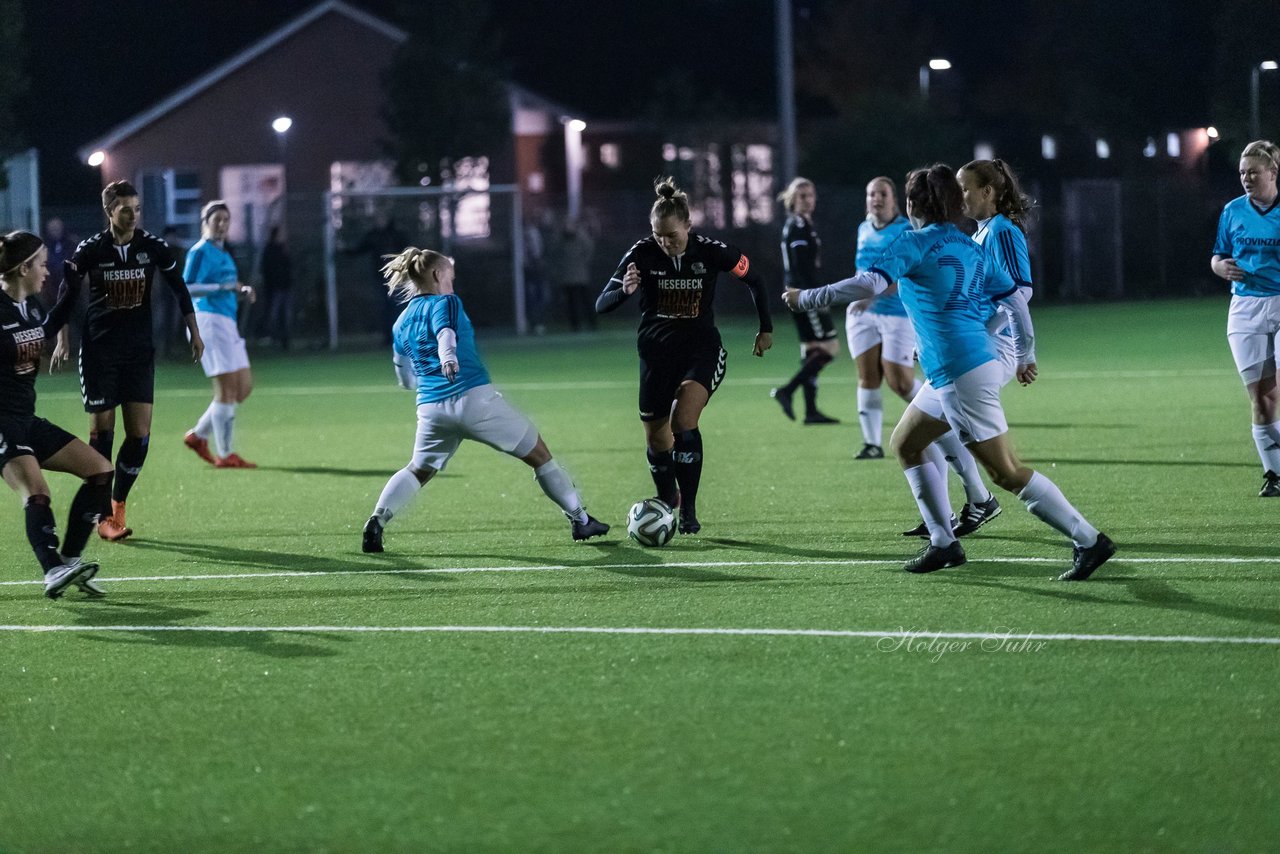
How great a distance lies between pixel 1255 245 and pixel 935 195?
12.6ft

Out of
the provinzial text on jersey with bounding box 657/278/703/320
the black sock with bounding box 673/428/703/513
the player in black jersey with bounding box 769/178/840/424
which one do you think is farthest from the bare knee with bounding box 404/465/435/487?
the player in black jersey with bounding box 769/178/840/424

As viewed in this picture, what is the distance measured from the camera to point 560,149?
50.4m

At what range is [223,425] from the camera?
1430 cm

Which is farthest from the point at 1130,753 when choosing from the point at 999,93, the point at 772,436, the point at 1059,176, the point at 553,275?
the point at 999,93

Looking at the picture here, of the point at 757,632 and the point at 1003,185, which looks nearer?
the point at 757,632

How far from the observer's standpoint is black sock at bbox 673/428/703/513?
10.2 m

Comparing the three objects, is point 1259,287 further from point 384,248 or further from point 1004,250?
point 384,248

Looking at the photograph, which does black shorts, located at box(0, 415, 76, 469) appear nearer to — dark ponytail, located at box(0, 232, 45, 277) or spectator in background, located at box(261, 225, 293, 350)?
dark ponytail, located at box(0, 232, 45, 277)

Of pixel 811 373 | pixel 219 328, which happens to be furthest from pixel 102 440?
pixel 811 373

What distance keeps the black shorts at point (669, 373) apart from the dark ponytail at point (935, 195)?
2.13m

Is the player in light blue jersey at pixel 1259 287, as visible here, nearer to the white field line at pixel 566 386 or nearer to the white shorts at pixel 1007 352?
the white shorts at pixel 1007 352

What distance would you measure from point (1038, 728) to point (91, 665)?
12.1ft

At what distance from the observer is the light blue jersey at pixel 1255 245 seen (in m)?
11.1

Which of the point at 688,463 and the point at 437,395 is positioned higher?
the point at 437,395
